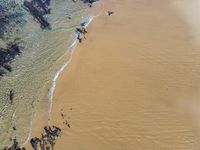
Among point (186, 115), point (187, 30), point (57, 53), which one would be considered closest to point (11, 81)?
point (57, 53)

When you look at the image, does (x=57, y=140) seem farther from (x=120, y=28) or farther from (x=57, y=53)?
(x=120, y=28)

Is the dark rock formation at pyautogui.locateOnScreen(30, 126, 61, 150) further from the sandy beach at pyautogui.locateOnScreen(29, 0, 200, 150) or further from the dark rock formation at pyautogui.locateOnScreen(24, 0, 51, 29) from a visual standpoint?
the dark rock formation at pyautogui.locateOnScreen(24, 0, 51, 29)

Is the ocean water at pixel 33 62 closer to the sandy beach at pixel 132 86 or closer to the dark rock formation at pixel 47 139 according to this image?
the dark rock formation at pixel 47 139

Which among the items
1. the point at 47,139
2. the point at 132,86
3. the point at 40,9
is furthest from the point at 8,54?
the point at 132,86

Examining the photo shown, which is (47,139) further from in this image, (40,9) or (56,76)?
(40,9)

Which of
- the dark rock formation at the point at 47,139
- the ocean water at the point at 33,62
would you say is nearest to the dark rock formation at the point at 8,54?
the ocean water at the point at 33,62

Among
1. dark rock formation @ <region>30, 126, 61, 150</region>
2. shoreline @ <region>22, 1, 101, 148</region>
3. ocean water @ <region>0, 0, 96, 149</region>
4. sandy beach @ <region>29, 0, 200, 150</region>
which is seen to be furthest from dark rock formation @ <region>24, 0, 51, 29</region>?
dark rock formation @ <region>30, 126, 61, 150</region>

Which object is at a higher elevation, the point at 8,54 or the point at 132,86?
the point at 8,54
